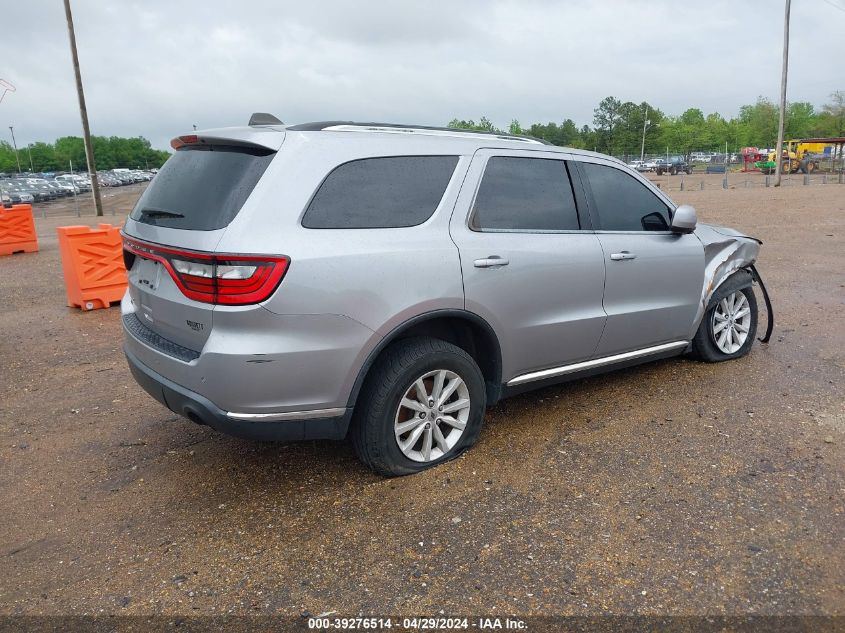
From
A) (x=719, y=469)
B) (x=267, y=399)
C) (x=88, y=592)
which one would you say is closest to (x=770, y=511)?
(x=719, y=469)

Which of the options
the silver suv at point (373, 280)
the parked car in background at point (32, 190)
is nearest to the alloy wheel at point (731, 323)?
the silver suv at point (373, 280)

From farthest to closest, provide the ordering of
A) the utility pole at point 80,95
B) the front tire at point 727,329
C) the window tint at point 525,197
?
the utility pole at point 80,95, the front tire at point 727,329, the window tint at point 525,197

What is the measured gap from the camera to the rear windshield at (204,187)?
305 cm

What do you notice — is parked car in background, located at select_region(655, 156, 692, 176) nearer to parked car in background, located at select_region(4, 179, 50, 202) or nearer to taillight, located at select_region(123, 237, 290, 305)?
parked car in background, located at select_region(4, 179, 50, 202)

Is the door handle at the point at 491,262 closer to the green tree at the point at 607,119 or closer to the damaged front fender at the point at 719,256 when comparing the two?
the damaged front fender at the point at 719,256

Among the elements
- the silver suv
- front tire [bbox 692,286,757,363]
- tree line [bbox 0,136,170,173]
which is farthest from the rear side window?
tree line [bbox 0,136,170,173]

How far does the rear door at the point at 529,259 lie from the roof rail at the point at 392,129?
0.18 m

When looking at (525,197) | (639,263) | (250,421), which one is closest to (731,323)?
(639,263)

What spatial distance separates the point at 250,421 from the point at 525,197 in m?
2.03

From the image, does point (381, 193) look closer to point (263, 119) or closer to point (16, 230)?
point (263, 119)

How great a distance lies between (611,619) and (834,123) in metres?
93.2

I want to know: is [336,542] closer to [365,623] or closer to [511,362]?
[365,623]

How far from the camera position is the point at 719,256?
5094 mm

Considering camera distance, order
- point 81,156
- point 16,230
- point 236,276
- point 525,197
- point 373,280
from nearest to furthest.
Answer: point 236,276 < point 373,280 < point 525,197 < point 16,230 < point 81,156
